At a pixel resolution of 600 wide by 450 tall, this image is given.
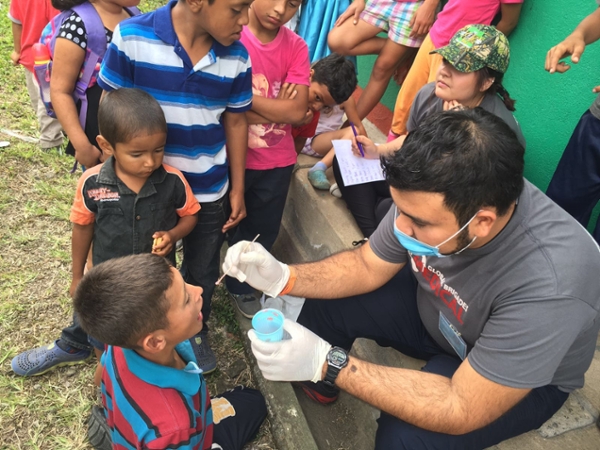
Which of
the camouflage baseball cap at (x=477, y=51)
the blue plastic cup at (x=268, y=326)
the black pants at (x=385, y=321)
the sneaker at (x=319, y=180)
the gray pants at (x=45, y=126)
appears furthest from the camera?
the gray pants at (x=45, y=126)

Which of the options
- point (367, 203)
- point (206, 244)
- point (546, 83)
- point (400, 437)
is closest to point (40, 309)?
point (206, 244)

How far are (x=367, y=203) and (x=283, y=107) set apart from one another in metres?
0.81

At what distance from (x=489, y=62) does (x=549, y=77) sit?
1.95ft

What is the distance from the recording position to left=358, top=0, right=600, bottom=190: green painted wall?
2455mm

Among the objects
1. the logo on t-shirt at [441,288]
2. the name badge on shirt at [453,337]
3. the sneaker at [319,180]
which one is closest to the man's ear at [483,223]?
the logo on t-shirt at [441,288]

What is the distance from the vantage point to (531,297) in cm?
146

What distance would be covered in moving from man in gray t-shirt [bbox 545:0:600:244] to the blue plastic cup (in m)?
1.59

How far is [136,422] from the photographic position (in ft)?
4.72

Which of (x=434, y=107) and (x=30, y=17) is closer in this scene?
(x=434, y=107)

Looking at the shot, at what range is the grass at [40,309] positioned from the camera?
2.13 meters

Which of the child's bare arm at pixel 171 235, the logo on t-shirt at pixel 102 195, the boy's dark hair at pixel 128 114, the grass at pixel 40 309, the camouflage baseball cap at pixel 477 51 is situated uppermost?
the camouflage baseball cap at pixel 477 51

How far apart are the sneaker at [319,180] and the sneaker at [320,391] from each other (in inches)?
47.7

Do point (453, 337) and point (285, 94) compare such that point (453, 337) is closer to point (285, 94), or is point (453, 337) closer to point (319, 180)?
point (285, 94)

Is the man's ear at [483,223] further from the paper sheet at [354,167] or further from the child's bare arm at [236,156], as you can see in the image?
the paper sheet at [354,167]
